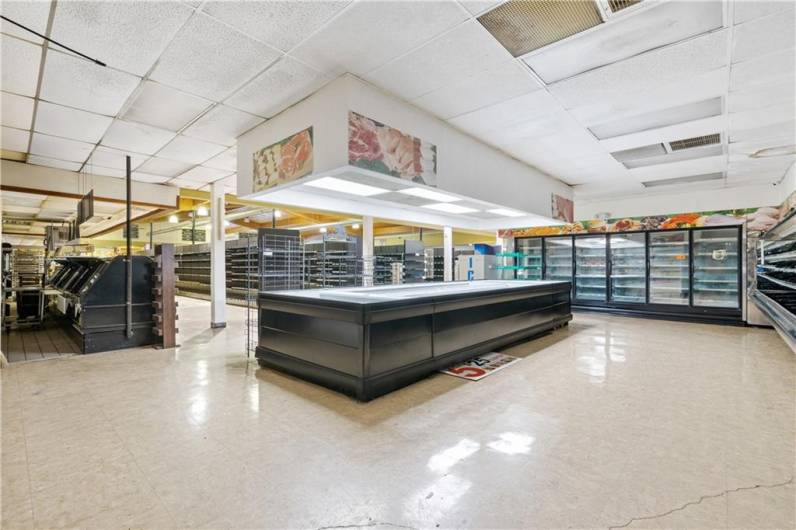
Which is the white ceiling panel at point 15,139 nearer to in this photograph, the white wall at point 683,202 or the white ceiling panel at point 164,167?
the white ceiling panel at point 164,167

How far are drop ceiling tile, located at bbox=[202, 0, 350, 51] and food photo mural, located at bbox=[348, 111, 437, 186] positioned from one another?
0.75m

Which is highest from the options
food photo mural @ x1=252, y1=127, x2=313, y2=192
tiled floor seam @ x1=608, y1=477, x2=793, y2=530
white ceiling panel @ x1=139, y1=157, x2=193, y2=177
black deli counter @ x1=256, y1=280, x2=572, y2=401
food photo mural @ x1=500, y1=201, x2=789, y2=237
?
white ceiling panel @ x1=139, y1=157, x2=193, y2=177

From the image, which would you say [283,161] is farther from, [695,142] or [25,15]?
[695,142]

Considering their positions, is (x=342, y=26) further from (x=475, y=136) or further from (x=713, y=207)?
(x=713, y=207)

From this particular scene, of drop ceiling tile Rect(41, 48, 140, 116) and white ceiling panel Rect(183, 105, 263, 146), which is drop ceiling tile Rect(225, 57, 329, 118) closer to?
white ceiling panel Rect(183, 105, 263, 146)

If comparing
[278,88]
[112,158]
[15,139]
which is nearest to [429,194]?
[278,88]

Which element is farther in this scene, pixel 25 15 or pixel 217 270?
pixel 217 270

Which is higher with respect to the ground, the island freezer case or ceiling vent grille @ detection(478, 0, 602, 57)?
ceiling vent grille @ detection(478, 0, 602, 57)

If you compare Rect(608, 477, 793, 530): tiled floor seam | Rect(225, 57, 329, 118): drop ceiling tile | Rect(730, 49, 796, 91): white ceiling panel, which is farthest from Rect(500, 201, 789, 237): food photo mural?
Rect(225, 57, 329, 118): drop ceiling tile

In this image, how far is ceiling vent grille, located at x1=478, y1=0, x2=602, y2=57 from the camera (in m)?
2.38

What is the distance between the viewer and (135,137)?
4.61 m

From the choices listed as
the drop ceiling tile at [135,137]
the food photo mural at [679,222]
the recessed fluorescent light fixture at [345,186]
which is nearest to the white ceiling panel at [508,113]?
the recessed fluorescent light fixture at [345,186]

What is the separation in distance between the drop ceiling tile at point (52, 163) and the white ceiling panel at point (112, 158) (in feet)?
0.90

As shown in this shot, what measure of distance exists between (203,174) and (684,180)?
27.4 ft
